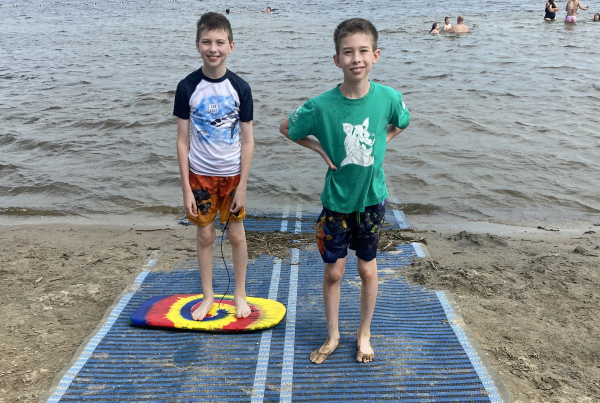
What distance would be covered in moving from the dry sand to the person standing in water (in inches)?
740

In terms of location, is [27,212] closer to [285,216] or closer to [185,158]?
[285,216]

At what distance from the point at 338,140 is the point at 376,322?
136 cm

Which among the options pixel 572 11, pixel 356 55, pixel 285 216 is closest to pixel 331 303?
pixel 356 55

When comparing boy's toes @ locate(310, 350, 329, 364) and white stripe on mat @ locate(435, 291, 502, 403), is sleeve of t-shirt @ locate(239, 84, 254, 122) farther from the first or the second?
white stripe on mat @ locate(435, 291, 502, 403)

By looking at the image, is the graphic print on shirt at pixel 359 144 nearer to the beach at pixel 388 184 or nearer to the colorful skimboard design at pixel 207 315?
the colorful skimboard design at pixel 207 315

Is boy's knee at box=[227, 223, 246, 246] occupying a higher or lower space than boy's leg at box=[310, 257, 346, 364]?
higher

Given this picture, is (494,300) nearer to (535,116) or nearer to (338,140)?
(338,140)

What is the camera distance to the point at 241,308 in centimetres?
367

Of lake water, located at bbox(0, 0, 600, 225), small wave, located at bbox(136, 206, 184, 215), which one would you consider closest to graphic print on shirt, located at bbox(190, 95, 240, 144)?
lake water, located at bbox(0, 0, 600, 225)

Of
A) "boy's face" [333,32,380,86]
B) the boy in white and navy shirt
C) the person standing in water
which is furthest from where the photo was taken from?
the person standing in water

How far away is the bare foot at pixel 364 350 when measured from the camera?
3.19 meters

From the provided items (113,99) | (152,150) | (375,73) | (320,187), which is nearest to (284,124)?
(320,187)

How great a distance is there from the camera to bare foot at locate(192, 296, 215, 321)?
3.62 metres

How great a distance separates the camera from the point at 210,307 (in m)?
3.72
